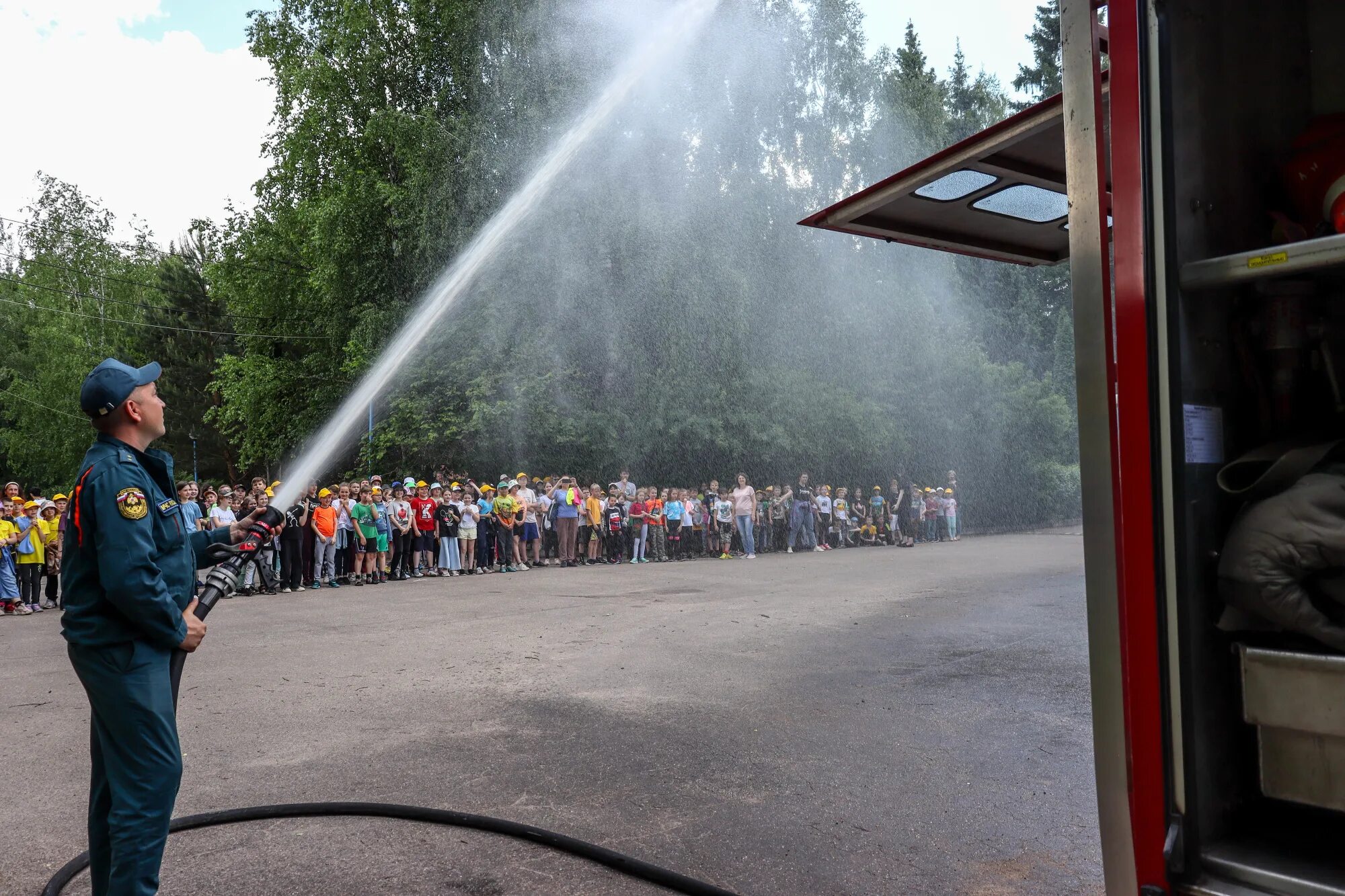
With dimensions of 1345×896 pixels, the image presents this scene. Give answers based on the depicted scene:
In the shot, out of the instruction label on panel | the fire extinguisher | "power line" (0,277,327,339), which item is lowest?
the instruction label on panel

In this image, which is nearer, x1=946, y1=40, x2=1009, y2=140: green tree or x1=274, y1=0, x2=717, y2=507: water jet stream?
x1=274, y1=0, x2=717, y2=507: water jet stream

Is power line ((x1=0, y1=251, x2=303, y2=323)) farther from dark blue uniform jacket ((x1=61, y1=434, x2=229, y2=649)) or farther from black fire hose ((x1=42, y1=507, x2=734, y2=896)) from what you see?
dark blue uniform jacket ((x1=61, y1=434, x2=229, y2=649))

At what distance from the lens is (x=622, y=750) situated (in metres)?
5.40

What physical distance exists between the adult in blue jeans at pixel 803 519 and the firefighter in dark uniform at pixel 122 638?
19.8m

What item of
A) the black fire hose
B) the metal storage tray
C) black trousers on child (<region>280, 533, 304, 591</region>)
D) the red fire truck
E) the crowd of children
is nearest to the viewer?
the metal storage tray

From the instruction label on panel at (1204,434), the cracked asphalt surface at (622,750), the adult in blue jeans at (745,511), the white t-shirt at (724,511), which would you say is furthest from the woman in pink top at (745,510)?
the instruction label on panel at (1204,434)

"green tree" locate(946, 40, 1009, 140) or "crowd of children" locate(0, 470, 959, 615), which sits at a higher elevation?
"green tree" locate(946, 40, 1009, 140)

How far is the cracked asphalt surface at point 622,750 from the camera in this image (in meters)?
3.83

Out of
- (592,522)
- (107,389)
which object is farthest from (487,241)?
(107,389)

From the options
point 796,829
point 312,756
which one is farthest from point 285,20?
point 796,829

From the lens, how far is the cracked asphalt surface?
383 centimetres

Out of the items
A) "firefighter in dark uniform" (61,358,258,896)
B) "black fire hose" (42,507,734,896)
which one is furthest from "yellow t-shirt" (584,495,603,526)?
"firefighter in dark uniform" (61,358,258,896)

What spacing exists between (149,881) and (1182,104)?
11.7 ft

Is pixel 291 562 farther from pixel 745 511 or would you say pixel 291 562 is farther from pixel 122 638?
pixel 122 638
